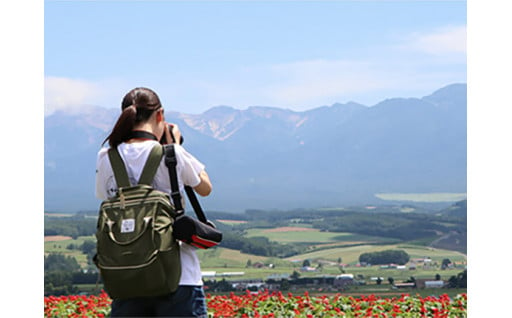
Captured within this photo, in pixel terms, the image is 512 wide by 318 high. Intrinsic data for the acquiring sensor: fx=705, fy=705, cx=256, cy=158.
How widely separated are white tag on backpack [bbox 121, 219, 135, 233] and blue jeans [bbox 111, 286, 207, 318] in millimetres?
252

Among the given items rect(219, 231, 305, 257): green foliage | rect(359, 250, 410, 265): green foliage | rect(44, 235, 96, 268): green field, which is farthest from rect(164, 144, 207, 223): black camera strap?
rect(359, 250, 410, 265): green foliage

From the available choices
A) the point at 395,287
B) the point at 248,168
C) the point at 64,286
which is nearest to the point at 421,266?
the point at 395,287

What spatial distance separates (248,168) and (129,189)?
5230cm

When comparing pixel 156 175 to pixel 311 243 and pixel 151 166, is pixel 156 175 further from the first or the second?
pixel 311 243

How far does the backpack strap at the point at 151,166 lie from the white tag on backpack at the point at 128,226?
0.15 meters

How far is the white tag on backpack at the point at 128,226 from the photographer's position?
2.41 meters

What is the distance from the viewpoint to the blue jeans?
2432 mm

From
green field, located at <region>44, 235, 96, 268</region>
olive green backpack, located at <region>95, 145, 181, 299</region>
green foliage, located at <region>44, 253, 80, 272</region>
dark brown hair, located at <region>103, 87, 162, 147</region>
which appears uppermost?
dark brown hair, located at <region>103, 87, 162, 147</region>

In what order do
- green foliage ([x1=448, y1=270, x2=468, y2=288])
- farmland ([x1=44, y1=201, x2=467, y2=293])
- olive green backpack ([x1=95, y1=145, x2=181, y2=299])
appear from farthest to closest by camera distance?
farmland ([x1=44, y1=201, x2=467, y2=293]) < green foliage ([x1=448, y1=270, x2=468, y2=288]) < olive green backpack ([x1=95, y1=145, x2=181, y2=299])

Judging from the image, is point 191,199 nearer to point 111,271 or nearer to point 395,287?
point 111,271

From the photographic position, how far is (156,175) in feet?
8.13

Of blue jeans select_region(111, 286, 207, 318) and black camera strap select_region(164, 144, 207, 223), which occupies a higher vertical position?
black camera strap select_region(164, 144, 207, 223)

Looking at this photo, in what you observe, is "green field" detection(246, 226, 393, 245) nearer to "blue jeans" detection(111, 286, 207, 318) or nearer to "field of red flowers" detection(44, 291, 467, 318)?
"field of red flowers" detection(44, 291, 467, 318)

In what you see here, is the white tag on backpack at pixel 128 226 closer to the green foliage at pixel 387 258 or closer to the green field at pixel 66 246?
the green field at pixel 66 246
